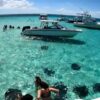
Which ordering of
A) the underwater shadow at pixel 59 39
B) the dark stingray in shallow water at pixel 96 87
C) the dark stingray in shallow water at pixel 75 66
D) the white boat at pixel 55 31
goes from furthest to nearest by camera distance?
the white boat at pixel 55 31
the underwater shadow at pixel 59 39
the dark stingray in shallow water at pixel 75 66
the dark stingray in shallow water at pixel 96 87

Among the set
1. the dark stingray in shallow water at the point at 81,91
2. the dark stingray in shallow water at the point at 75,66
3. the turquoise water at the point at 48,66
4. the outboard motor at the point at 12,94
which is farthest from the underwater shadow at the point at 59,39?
the outboard motor at the point at 12,94

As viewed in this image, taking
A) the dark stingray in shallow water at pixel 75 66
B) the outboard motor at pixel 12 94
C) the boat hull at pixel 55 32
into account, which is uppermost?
the boat hull at pixel 55 32

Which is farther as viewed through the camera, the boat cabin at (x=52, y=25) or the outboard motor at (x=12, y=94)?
the boat cabin at (x=52, y=25)

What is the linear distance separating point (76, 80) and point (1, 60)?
9.71m

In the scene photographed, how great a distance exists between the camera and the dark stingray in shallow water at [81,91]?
1617cm

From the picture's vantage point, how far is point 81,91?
16766 millimetres

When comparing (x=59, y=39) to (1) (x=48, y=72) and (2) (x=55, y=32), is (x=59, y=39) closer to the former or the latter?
(2) (x=55, y=32)

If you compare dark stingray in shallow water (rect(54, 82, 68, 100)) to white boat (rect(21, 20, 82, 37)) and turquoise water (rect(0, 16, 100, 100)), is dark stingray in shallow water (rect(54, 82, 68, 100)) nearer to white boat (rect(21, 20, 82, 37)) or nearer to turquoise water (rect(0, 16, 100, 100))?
turquoise water (rect(0, 16, 100, 100))

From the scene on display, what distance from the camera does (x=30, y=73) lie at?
69.1 feet

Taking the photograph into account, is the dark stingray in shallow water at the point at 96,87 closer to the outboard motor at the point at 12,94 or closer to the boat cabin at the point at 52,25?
the outboard motor at the point at 12,94

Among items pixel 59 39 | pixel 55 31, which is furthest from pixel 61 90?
pixel 59 39

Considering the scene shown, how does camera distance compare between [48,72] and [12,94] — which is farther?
[48,72]

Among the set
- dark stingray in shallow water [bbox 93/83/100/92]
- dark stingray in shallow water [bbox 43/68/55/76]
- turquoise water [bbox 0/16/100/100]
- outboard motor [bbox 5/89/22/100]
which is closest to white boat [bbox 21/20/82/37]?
turquoise water [bbox 0/16/100/100]

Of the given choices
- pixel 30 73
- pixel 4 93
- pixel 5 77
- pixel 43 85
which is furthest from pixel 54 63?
pixel 43 85
